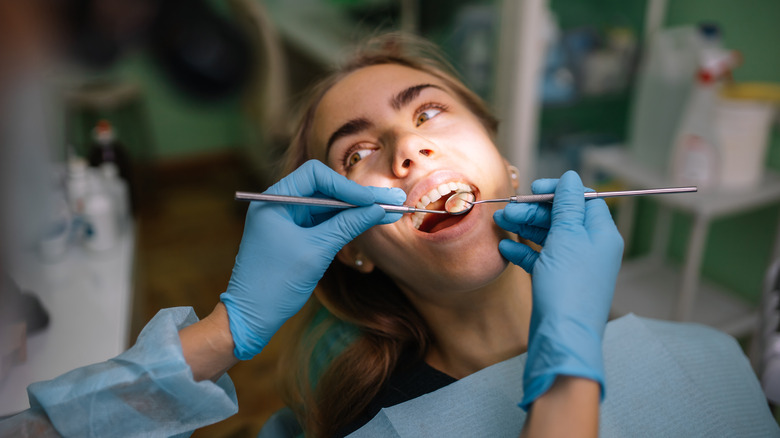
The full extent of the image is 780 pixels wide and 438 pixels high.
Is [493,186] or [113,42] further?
[113,42]

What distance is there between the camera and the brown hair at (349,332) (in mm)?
1083

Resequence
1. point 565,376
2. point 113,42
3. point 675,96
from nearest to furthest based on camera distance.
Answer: point 565,376 → point 675,96 → point 113,42

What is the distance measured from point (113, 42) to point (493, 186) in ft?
8.19

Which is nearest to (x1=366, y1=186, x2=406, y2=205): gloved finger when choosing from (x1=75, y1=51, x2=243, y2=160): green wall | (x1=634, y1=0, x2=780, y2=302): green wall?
(x1=634, y1=0, x2=780, y2=302): green wall

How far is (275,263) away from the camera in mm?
888

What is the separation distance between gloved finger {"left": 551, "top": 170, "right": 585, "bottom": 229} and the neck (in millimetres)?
211

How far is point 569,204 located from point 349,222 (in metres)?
0.33

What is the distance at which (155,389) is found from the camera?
807 mm

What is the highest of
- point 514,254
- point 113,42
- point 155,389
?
point 113,42

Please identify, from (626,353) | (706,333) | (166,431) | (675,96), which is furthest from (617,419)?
(675,96)

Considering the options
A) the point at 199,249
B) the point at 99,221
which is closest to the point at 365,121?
the point at 99,221

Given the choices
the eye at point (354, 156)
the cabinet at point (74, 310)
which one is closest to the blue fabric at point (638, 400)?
the eye at point (354, 156)

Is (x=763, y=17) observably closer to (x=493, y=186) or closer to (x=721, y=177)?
(x=721, y=177)

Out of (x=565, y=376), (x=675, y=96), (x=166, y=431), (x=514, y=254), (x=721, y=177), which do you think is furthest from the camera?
(x=675, y=96)
